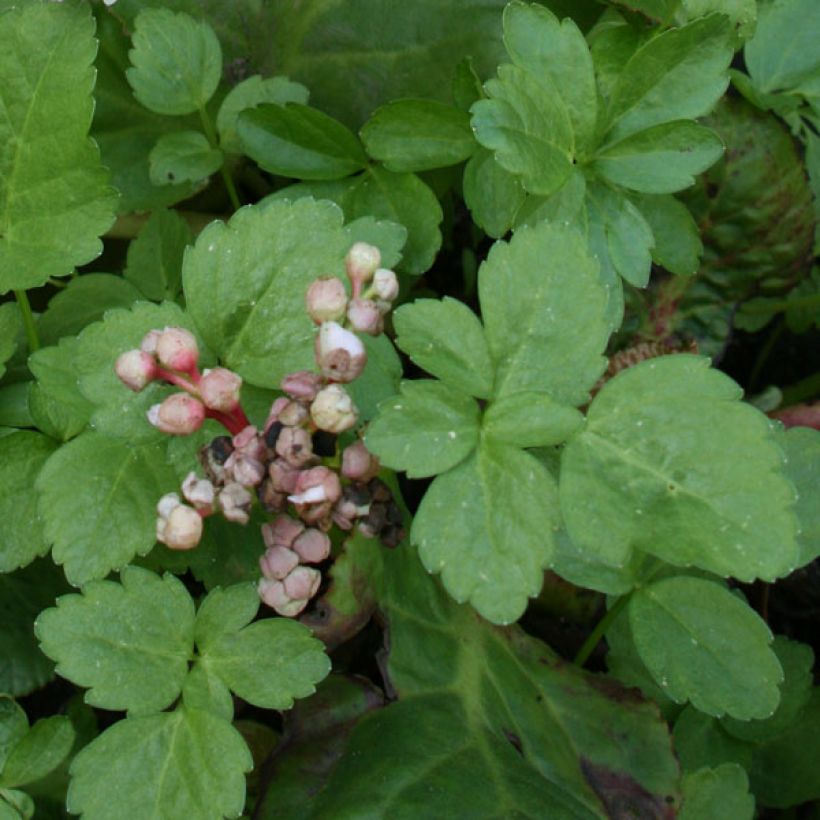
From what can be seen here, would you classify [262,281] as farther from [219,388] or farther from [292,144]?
[292,144]

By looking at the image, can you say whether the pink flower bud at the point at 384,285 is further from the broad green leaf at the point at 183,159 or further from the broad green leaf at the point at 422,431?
the broad green leaf at the point at 183,159

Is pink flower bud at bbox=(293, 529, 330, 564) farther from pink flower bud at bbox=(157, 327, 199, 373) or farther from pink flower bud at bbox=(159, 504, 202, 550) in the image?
pink flower bud at bbox=(157, 327, 199, 373)

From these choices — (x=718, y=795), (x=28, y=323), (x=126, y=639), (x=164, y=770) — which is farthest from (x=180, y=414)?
(x=718, y=795)

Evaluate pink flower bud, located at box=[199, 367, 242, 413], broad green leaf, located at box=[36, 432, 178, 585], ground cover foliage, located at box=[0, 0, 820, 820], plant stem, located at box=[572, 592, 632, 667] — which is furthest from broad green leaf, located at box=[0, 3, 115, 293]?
plant stem, located at box=[572, 592, 632, 667]

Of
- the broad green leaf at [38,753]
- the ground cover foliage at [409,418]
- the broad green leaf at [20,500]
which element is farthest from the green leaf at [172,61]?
the broad green leaf at [38,753]

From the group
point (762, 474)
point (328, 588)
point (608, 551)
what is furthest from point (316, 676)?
point (762, 474)
